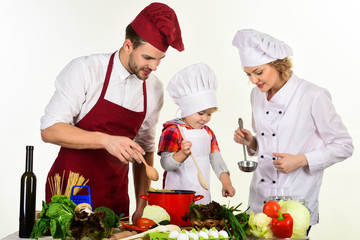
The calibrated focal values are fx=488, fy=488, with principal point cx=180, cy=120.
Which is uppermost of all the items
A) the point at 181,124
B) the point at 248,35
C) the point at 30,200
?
the point at 248,35

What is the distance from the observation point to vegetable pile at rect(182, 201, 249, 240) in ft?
5.25

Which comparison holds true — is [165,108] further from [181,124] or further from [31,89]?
[181,124]

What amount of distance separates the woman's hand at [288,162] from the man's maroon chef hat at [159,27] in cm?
73

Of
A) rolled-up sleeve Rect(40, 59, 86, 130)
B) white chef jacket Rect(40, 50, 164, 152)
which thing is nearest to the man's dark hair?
white chef jacket Rect(40, 50, 164, 152)

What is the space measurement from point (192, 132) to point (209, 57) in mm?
2526

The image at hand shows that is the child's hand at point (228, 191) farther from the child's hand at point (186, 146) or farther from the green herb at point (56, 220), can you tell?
the green herb at point (56, 220)

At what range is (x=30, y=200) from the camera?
1.64m

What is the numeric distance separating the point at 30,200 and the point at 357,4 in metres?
4.21

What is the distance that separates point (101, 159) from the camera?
2.29 metres

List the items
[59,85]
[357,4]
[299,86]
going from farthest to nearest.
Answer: [357,4] < [299,86] < [59,85]

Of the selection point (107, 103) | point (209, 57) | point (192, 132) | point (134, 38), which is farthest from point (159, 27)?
point (209, 57)

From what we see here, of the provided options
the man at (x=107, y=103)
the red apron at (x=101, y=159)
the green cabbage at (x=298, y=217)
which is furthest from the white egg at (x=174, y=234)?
the red apron at (x=101, y=159)

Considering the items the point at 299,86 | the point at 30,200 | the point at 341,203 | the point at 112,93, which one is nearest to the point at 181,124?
the point at 112,93

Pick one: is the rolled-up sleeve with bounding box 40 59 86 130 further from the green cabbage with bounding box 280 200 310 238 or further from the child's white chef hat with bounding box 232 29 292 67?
the green cabbage with bounding box 280 200 310 238
